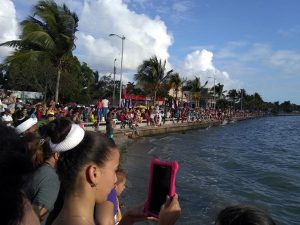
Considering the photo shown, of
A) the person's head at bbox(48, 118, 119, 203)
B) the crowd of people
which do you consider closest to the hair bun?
the crowd of people

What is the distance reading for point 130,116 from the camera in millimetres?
31547

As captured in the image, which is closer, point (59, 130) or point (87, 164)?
point (87, 164)

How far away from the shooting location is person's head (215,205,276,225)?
172 centimetres

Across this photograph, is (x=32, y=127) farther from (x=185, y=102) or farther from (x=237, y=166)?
(x=185, y=102)

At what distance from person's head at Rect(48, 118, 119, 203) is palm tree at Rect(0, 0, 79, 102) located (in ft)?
73.1

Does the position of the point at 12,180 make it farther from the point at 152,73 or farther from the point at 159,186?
the point at 152,73

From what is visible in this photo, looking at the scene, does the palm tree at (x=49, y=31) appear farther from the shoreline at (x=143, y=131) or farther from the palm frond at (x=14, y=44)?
the shoreline at (x=143, y=131)

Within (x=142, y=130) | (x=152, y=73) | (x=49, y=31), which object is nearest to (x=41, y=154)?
(x=49, y=31)

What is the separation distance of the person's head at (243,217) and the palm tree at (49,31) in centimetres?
2312

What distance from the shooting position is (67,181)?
2385 mm

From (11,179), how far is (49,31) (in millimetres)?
24052

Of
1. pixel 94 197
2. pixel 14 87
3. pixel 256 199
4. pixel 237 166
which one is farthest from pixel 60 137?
pixel 14 87

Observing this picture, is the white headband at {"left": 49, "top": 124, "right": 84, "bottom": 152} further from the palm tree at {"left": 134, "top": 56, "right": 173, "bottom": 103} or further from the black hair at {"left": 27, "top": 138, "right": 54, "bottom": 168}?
the palm tree at {"left": 134, "top": 56, "right": 173, "bottom": 103}

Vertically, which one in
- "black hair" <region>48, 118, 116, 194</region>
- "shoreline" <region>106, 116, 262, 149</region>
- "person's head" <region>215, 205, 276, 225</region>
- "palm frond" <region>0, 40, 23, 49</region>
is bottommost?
"shoreline" <region>106, 116, 262, 149</region>
